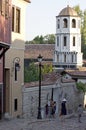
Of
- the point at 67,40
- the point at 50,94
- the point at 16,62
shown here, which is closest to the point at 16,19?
the point at 16,62

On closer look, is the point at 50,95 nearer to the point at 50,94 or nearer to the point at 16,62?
the point at 50,94

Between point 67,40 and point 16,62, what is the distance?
7152 cm

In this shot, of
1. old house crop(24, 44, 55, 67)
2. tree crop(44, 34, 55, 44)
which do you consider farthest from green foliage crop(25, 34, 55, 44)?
old house crop(24, 44, 55, 67)

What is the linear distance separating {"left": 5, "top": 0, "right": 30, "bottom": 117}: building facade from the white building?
6795 centimetres

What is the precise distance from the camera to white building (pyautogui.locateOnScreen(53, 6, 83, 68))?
9944 cm

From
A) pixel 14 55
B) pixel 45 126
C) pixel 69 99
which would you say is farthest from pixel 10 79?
pixel 69 99

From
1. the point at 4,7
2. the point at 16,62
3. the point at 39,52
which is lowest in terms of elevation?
the point at 16,62

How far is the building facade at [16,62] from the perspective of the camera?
28969mm

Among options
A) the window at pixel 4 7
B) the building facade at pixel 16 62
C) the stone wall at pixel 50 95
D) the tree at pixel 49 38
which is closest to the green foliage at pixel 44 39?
the tree at pixel 49 38

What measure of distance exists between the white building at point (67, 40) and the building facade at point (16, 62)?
6795 cm

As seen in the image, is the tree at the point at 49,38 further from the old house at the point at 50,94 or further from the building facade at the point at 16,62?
the building facade at the point at 16,62

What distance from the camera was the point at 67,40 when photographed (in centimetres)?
10112

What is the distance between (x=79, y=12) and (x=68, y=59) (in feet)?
44.5

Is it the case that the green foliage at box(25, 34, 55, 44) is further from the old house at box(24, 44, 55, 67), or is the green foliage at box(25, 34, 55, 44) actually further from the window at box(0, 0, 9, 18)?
the window at box(0, 0, 9, 18)
